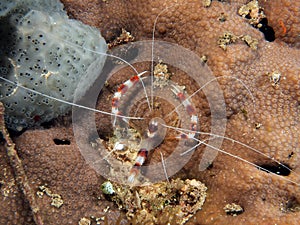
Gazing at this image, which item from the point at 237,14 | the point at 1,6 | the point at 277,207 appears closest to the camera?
the point at 1,6

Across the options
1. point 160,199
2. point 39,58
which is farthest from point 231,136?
point 39,58

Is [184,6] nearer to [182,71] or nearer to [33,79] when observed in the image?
[182,71]

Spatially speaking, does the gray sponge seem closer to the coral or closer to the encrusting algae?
the coral

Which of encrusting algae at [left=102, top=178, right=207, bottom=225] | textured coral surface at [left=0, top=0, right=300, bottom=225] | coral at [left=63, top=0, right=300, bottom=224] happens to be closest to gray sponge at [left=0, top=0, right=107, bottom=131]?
A: textured coral surface at [left=0, top=0, right=300, bottom=225]

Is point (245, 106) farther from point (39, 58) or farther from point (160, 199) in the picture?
point (39, 58)

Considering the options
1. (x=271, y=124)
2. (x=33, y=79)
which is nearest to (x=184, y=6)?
(x=271, y=124)

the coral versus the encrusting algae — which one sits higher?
the coral
